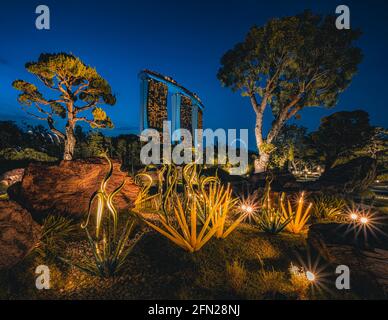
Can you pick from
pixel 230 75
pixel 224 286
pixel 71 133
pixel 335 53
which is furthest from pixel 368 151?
pixel 71 133

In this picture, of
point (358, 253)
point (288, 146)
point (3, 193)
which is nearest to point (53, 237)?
point (358, 253)

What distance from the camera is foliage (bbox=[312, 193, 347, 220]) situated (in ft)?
17.1

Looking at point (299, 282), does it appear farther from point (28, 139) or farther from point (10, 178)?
point (28, 139)

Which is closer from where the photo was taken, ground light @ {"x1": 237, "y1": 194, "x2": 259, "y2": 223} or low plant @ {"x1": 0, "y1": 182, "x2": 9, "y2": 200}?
ground light @ {"x1": 237, "y1": 194, "x2": 259, "y2": 223}

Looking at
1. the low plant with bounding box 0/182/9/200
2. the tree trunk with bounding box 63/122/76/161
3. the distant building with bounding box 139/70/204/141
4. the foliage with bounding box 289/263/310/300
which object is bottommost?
the foliage with bounding box 289/263/310/300

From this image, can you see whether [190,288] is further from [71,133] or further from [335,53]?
[335,53]

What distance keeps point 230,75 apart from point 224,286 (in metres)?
14.5

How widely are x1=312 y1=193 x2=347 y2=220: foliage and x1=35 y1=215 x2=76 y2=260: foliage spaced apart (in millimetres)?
5801

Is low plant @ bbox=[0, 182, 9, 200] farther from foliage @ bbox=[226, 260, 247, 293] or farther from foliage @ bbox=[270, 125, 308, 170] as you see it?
foliage @ bbox=[270, 125, 308, 170]

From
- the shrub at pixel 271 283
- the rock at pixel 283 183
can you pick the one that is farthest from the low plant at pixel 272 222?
the rock at pixel 283 183

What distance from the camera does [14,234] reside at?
251 cm

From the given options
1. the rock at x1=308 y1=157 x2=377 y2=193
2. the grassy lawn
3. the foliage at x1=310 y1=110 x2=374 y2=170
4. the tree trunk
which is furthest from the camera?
the foliage at x1=310 y1=110 x2=374 y2=170

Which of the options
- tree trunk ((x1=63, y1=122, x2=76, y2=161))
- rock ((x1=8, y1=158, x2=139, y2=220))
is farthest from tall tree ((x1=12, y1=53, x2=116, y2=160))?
rock ((x1=8, y1=158, x2=139, y2=220))

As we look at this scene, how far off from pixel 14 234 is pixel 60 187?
60.6 inches
